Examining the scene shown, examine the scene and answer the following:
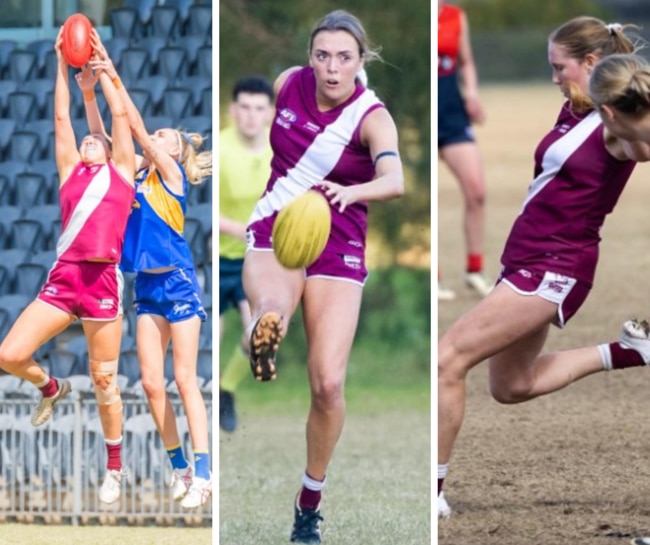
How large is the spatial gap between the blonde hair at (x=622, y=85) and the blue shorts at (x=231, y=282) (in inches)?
116

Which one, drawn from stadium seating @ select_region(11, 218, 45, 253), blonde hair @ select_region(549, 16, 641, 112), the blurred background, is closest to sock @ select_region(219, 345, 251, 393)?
stadium seating @ select_region(11, 218, 45, 253)

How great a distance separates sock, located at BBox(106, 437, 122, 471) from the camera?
6.10 meters

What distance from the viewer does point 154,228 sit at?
5895mm

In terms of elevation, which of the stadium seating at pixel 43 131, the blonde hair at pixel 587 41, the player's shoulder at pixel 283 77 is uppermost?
the blonde hair at pixel 587 41

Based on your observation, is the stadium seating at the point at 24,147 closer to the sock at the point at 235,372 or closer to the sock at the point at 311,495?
the sock at the point at 311,495

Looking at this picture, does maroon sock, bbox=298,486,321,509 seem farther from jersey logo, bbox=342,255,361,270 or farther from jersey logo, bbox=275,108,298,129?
jersey logo, bbox=275,108,298,129

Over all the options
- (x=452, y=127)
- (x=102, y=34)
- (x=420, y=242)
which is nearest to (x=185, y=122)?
(x=102, y=34)

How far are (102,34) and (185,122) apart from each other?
41cm

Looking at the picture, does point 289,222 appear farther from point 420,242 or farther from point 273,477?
point 273,477

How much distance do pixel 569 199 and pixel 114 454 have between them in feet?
6.00

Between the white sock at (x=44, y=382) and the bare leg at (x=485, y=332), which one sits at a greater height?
the bare leg at (x=485, y=332)

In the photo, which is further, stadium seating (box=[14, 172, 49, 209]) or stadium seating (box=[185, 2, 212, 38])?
stadium seating (box=[14, 172, 49, 209])

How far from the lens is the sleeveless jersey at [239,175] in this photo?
664cm

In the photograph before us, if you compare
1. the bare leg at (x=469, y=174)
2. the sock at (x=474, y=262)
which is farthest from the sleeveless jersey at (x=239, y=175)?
the sock at (x=474, y=262)
